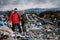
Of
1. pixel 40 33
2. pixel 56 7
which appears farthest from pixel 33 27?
pixel 56 7

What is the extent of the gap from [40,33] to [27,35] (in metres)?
0.14

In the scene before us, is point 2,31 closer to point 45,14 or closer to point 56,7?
point 45,14

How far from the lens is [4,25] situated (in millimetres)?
1455

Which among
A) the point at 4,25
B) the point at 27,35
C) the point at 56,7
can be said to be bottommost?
the point at 27,35

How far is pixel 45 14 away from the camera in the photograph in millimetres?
1462

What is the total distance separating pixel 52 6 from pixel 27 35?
0.41 metres

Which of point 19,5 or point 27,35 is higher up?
point 19,5

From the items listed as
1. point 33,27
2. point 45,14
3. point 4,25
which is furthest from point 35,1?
point 4,25

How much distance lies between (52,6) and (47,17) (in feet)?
0.42

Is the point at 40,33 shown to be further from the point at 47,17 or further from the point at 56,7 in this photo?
the point at 56,7

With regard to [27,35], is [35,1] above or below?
above

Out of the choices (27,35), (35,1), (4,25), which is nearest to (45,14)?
(35,1)

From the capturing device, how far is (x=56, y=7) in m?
1.46

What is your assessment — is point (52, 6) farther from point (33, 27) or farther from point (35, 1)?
point (33, 27)
